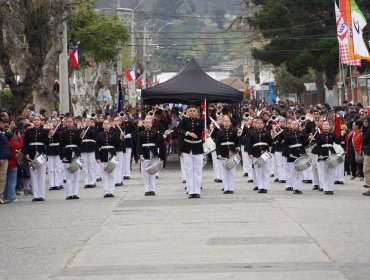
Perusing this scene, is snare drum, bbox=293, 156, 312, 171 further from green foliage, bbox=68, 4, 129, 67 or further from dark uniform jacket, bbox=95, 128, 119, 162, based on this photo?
green foliage, bbox=68, 4, 129, 67

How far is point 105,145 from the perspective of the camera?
2394cm

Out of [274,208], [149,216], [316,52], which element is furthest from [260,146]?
[316,52]

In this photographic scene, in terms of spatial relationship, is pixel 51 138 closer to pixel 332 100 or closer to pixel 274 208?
pixel 274 208

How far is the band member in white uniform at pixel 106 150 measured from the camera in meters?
22.8

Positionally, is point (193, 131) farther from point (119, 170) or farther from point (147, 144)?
point (119, 170)

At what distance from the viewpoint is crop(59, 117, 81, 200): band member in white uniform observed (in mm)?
22734

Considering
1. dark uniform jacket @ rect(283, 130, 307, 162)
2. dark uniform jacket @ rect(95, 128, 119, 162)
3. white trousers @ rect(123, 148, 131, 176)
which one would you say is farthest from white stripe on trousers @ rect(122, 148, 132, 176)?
dark uniform jacket @ rect(283, 130, 307, 162)

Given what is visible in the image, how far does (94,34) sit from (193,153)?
31.6 metres

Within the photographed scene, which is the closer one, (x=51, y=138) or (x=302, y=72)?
(x=51, y=138)

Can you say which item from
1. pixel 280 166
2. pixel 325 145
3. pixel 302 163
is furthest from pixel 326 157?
pixel 280 166

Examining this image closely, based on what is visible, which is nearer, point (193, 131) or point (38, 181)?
point (193, 131)

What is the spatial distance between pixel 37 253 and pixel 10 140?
29.2 ft

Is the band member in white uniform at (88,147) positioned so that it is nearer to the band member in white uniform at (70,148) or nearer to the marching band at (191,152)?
the marching band at (191,152)

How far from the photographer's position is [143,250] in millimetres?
13773
